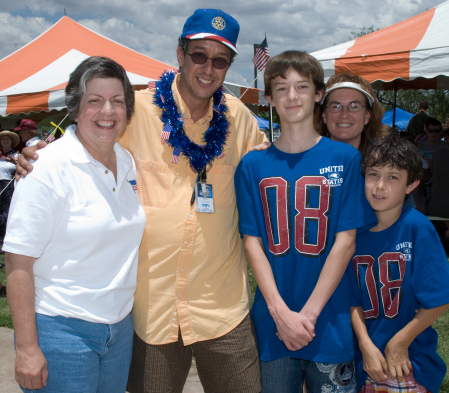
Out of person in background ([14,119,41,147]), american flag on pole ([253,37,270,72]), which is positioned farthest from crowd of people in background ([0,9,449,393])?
person in background ([14,119,41,147])

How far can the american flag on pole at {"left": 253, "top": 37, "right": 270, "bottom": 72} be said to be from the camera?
816 centimetres

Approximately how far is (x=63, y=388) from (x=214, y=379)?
0.81 m

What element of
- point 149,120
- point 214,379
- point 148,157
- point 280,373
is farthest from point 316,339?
point 149,120

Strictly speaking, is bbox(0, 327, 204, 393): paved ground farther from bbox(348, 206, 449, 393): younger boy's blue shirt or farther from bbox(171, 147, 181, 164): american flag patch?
bbox(171, 147, 181, 164): american flag patch

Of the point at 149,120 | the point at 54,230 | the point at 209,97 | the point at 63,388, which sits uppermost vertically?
the point at 209,97

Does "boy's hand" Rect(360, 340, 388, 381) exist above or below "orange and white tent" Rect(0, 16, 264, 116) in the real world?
below

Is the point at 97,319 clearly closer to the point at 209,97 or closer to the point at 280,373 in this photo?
the point at 280,373

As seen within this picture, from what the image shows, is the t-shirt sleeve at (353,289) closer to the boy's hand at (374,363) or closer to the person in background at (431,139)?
the boy's hand at (374,363)

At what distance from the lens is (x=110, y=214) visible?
5.78 ft

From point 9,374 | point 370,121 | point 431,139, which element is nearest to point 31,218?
point 370,121

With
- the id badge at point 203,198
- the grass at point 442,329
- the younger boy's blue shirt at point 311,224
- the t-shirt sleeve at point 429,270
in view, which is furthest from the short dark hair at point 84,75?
the grass at point 442,329

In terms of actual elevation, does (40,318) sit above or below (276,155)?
below

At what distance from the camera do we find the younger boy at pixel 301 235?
186cm

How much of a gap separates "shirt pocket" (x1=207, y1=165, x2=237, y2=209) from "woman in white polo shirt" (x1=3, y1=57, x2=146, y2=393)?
1.43ft
